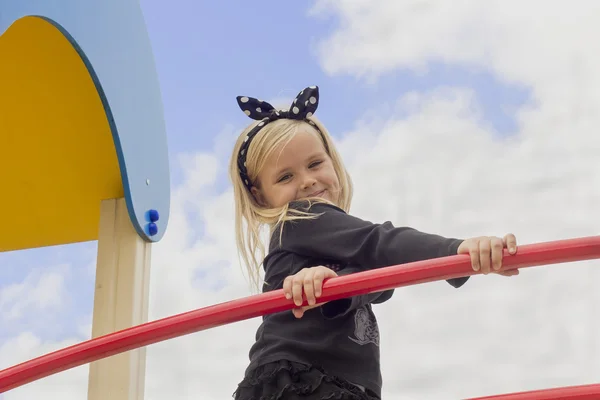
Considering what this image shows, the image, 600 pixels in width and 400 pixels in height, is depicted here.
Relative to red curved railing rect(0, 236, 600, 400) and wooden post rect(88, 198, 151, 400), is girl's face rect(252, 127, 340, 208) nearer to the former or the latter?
red curved railing rect(0, 236, 600, 400)

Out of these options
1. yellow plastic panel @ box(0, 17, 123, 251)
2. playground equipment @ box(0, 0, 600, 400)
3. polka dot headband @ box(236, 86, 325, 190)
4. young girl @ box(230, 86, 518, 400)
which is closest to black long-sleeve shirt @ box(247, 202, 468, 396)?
young girl @ box(230, 86, 518, 400)

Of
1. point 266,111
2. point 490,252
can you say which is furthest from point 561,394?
point 266,111

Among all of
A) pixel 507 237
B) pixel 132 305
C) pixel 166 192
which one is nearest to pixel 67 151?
pixel 166 192

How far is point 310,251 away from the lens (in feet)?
4.29

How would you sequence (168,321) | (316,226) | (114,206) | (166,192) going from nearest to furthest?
(168,321)
(316,226)
(114,206)
(166,192)

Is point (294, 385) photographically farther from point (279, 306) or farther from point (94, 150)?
point (94, 150)

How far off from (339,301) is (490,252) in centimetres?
31

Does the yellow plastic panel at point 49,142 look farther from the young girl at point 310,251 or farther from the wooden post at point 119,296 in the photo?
the young girl at point 310,251

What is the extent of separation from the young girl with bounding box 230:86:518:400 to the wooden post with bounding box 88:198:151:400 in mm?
551

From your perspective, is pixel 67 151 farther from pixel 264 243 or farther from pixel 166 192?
pixel 264 243

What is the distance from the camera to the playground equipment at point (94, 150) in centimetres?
190

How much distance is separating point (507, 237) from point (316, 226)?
41 cm

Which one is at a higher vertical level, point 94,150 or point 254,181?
point 94,150

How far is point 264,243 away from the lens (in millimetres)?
1468
